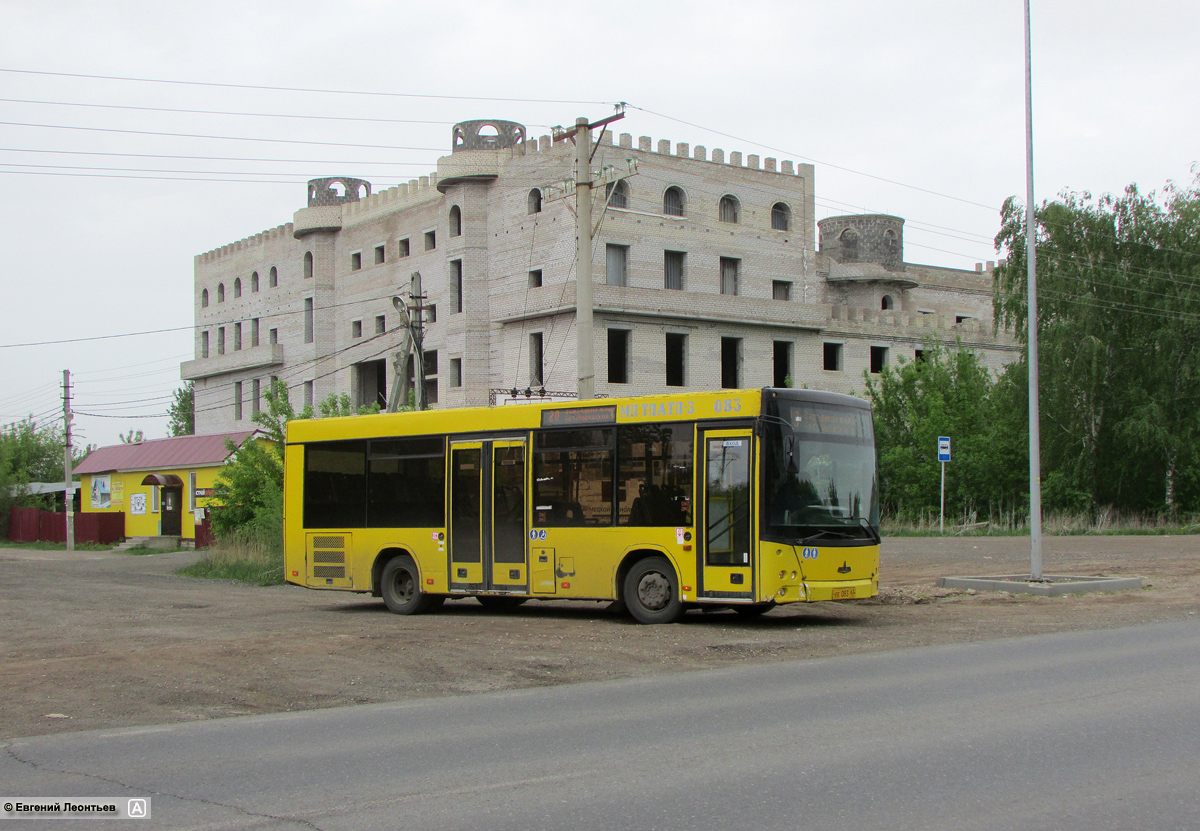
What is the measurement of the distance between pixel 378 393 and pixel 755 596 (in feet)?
149

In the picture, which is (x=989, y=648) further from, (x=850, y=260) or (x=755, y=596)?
(x=850, y=260)

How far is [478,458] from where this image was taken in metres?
16.6

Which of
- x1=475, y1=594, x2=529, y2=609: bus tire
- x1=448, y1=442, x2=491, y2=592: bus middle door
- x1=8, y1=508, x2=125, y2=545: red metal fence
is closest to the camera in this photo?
x1=448, y1=442, x2=491, y2=592: bus middle door

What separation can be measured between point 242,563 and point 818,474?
18692mm

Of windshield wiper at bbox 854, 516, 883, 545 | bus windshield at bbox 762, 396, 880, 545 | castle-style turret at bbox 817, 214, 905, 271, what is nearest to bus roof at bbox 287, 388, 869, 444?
bus windshield at bbox 762, 396, 880, 545

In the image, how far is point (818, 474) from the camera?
14273 millimetres

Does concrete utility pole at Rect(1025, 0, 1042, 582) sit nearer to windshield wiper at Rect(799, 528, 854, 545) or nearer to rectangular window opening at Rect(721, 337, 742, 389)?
windshield wiper at Rect(799, 528, 854, 545)

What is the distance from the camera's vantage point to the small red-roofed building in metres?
49.6

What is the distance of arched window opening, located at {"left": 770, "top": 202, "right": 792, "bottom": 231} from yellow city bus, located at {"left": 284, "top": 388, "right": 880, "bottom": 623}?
121ft

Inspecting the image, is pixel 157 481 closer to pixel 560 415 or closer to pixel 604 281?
pixel 604 281

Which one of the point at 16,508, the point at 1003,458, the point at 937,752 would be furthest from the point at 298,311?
the point at 937,752

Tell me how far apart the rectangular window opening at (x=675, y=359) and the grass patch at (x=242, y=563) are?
23.0 metres

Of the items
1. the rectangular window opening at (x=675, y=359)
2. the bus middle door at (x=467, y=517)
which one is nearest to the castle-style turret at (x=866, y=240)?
the rectangular window opening at (x=675, y=359)

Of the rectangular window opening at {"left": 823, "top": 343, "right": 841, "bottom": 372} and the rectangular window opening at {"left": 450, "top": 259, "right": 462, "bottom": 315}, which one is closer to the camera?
the rectangular window opening at {"left": 450, "top": 259, "right": 462, "bottom": 315}
